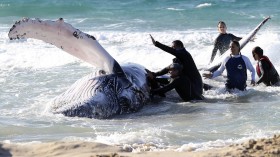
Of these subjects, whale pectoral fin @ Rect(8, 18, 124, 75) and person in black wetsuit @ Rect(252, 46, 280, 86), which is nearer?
whale pectoral fin @ Rect(8, 18, 124, 75)

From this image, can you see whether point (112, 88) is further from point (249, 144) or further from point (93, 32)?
point (93, 32)

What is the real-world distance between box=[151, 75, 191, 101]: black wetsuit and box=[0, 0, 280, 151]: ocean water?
0.15 m

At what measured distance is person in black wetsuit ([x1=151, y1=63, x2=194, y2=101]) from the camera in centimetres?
1033

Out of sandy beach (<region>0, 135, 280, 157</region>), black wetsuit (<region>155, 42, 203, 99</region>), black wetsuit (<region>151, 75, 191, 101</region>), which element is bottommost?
sandy beach (<region>0, 135, 280, 157</region>)

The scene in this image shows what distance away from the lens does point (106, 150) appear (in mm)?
6797

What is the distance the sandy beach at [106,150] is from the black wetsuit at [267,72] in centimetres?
488

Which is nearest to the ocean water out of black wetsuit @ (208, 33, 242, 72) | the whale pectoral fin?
the whale pectoral fin

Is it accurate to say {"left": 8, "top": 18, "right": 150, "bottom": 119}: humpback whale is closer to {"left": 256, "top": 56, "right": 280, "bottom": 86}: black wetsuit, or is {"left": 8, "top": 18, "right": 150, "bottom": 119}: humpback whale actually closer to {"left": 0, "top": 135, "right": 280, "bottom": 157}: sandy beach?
{"left": 0, "top": 135, "right": 280, "bottom": 157}: sandy beach

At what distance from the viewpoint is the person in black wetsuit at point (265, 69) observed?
37.6ft

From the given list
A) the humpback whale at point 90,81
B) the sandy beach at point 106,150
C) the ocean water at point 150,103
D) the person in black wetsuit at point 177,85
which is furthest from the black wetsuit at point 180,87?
the sandy beach at point 106,150

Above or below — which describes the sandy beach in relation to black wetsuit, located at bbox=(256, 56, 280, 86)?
below

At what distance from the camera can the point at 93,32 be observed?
24.0 m

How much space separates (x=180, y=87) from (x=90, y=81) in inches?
63.1

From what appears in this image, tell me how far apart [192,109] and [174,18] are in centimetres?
1812
